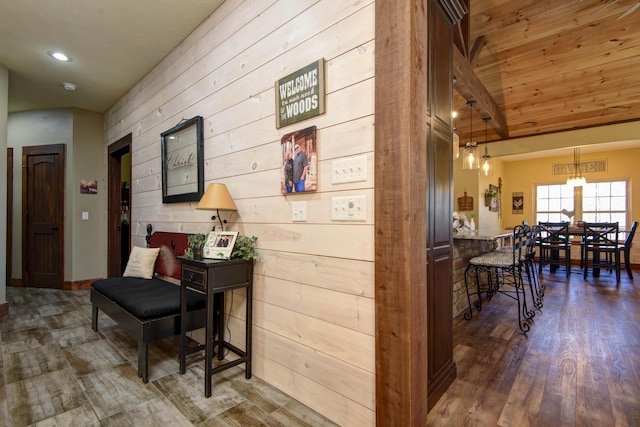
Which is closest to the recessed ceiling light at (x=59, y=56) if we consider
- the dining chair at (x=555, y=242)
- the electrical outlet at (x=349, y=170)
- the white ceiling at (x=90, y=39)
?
the white ceiling at (x=90, y=39)

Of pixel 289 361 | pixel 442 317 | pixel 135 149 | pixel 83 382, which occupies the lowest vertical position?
pixel 83 382

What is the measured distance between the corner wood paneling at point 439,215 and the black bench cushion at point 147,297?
1.63m

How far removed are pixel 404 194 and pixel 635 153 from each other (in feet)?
28.0

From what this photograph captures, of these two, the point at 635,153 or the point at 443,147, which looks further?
the point at 635,153

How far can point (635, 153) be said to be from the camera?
666 cm

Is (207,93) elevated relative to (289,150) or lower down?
elevated

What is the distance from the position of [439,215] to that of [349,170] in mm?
743

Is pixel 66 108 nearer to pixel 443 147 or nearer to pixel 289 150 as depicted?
pixel 289 150

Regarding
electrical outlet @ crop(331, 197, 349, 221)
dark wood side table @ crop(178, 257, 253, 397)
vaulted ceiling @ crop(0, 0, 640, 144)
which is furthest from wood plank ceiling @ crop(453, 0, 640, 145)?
dark wood side table @ crop(178, 257, 253, 397)

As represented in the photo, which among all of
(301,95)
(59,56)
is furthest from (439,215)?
(59,56)

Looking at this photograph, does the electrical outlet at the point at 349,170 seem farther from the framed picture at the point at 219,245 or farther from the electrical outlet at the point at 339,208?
the framed picture at the point at 219,245

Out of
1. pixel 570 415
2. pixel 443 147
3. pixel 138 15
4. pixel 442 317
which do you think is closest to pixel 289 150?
pixel 443 147

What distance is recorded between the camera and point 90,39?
2.91 meters

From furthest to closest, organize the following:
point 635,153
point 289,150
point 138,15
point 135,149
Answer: point 635,153 < point 135,149 < point 138,15 < point 289,150
